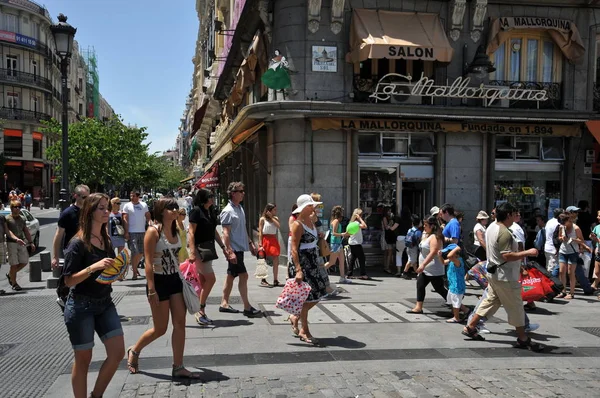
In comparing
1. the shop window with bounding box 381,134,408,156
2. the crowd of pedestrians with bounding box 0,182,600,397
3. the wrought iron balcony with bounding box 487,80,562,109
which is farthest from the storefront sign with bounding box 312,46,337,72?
the wrought iron balcony with bounding box 487,80,562,109

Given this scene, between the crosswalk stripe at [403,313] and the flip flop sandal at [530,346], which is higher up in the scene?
the flip flop sandal at [530,346]

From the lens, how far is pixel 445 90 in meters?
13.7

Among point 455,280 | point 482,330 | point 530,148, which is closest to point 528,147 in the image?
point 530,148

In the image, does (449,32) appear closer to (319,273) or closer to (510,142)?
(510,142)

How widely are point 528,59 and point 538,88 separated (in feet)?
2.83

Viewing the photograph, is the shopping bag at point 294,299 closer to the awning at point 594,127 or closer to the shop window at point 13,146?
the awning at point 594,127

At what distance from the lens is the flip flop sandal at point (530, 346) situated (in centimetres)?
646

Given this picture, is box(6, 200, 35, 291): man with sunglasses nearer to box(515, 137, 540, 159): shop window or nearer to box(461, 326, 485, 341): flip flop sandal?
box(461, 326, 485, 341): flip flop sandal

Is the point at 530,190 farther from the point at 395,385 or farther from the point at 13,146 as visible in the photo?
the point at 13,146

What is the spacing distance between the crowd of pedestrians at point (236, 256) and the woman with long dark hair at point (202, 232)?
0.5 inches

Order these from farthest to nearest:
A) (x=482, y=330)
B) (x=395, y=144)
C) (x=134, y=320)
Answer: (x=395, y=144)
(x=134, y=320)
(x=482, y=330)

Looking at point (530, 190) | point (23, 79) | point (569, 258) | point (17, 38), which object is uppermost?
point (17, 38)

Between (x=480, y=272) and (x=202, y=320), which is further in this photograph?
(x=480, y=272)

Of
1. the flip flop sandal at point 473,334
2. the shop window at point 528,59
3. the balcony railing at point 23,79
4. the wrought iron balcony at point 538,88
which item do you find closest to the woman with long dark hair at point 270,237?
the flip flop sandal at point 473,334
